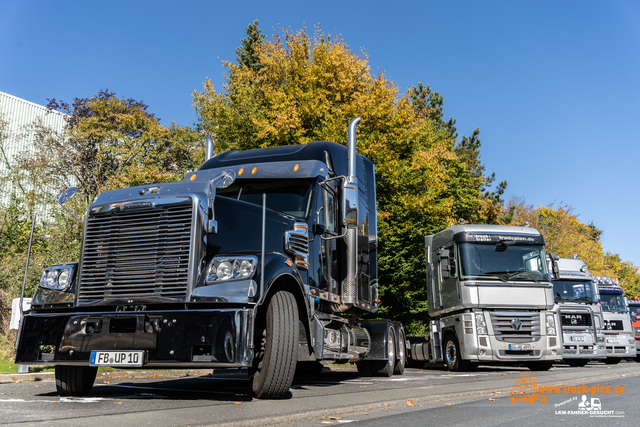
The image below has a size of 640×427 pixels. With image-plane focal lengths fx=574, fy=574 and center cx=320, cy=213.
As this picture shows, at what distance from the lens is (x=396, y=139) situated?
2248 cm

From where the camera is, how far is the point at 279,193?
8.17m

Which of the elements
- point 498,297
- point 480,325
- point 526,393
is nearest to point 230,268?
point 526,393

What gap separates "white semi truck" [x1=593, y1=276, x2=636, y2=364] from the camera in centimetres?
2208

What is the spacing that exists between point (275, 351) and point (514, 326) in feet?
30.3

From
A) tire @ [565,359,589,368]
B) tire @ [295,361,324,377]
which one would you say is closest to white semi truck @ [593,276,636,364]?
tire @ [565,359,589,368]

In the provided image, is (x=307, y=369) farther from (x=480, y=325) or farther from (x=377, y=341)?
(x=480, y=325)

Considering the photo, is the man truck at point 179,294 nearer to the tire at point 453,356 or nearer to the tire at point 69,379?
the tire at point 69,379

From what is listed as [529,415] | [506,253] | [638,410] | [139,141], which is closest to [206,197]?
[529,415]

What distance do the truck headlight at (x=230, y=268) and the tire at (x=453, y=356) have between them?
995 centimetres

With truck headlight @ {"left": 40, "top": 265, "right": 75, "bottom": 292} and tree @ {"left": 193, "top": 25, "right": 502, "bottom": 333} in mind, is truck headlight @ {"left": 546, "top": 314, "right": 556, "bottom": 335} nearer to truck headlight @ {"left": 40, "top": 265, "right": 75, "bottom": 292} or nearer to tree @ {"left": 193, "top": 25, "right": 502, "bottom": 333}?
tree @ {"left": 193, "top": 25, "right": 502, "bottom": 333}

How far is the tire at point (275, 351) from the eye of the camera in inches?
239

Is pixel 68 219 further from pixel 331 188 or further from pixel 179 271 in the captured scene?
pixel 179 271

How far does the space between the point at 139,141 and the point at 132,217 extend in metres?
21.7

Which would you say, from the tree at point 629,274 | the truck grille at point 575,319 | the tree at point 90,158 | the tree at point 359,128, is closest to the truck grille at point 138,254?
the tree at point 359,128
